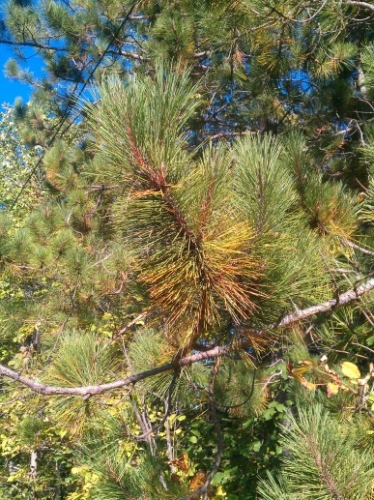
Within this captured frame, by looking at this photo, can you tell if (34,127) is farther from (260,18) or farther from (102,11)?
(260,18)

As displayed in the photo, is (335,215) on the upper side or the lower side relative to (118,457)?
upper

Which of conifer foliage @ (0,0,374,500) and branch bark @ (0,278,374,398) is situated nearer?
conifer foliage @ (0,0,374,500)

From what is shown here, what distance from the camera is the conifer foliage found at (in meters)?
1.29

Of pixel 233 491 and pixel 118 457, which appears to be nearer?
pixel 118 457

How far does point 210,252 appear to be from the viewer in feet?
4.32

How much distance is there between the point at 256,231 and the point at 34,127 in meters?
6.68

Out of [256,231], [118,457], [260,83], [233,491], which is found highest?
[260,83]

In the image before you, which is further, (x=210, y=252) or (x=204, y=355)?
(x=204, y=355)

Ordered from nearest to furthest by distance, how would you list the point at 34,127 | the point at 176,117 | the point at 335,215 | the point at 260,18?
the point at 176,117, the point at 335,215, the point at 260,18, the point at 34,127

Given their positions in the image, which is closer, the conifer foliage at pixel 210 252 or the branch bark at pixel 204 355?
the conifer foliage at pixel 210 252

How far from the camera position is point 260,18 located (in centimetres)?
254

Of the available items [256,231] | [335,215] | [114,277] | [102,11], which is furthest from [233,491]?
[102,11]

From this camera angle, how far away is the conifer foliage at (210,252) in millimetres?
1294

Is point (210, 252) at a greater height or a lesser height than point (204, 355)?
greater
